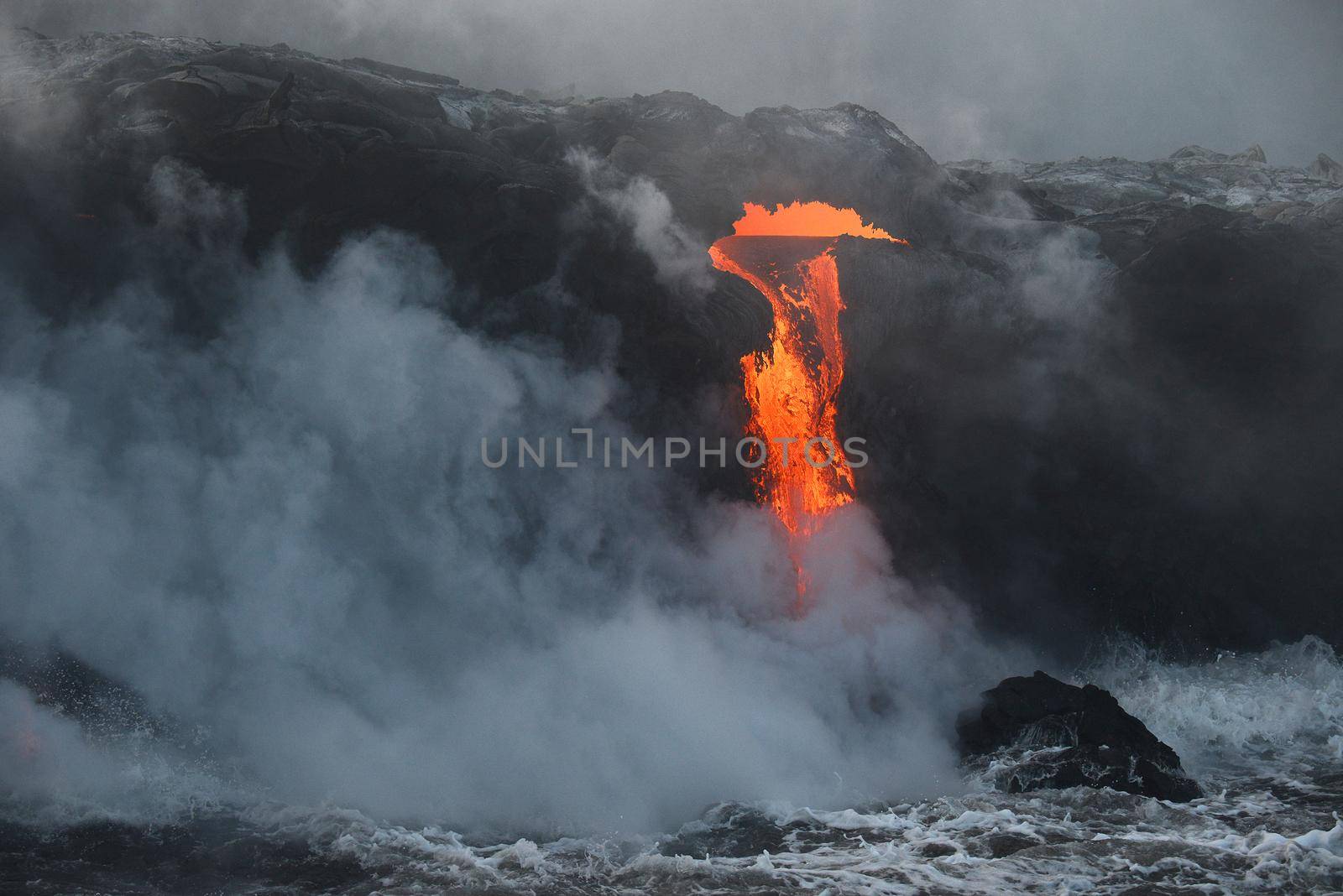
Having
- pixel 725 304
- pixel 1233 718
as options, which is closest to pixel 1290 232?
pixel 1233 718

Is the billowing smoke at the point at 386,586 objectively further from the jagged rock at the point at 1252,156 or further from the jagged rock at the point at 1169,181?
the jagged rock at the point at 1252,156

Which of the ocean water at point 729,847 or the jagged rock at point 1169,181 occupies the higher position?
the jagged rock at point 1169,181

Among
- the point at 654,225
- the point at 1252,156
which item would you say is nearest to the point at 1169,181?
the point at 1252,156

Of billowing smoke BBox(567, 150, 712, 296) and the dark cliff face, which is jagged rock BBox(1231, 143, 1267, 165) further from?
billowing smoke BBox(567, 150, 712, 296)

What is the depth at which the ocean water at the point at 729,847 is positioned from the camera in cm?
1470

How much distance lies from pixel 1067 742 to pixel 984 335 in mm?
9853

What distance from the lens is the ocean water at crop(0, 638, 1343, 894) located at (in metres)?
14.7

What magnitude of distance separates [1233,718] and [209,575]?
18.8 m

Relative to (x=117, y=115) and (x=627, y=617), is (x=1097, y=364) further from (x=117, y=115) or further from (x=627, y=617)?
(x=117, y=115)

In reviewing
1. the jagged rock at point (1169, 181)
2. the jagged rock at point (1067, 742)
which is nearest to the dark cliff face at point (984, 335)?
the jagged rock at point (1067, 742)

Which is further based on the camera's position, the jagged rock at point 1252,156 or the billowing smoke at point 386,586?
the jagged rock at point 1252,156

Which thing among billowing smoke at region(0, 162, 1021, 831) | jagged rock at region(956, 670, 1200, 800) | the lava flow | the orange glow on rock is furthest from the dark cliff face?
jagged rock at region(956, 670, 1200, 800)

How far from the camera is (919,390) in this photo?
2577 centimetres

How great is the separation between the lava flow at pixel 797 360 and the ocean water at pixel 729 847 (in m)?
6.81
